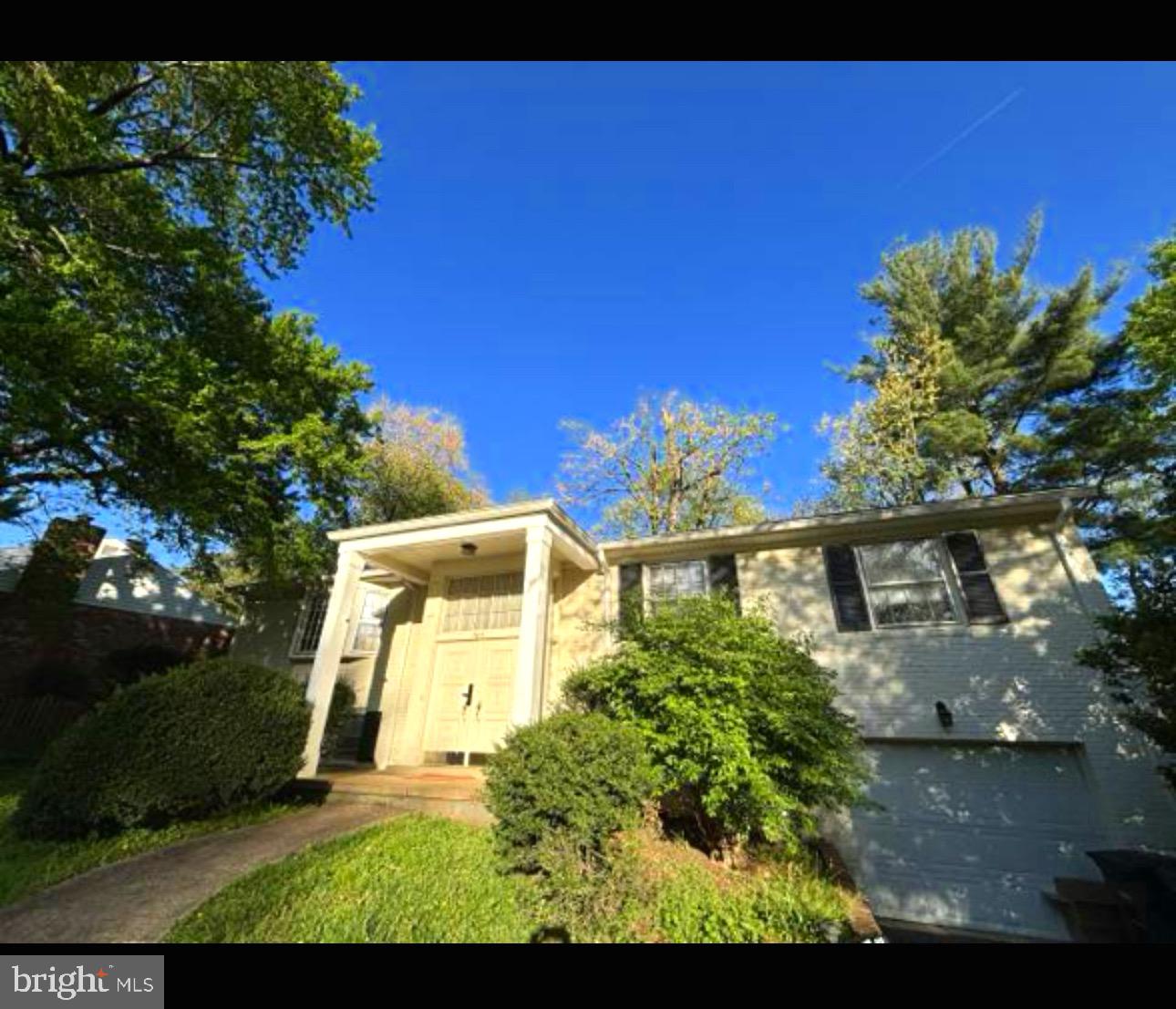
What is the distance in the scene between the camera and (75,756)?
5.05m

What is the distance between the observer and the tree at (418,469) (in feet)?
67.0

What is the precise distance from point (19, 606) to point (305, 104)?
13.7 meters

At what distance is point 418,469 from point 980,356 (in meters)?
19.9

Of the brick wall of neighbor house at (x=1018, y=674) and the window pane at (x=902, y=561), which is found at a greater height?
the window pane at (x=902, y=561)

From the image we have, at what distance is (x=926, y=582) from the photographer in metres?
8.09

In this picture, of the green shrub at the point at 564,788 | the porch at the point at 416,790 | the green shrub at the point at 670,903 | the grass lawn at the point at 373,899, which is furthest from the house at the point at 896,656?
the green shrub at the point at 670,903

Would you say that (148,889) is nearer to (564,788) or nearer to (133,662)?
(564,788)

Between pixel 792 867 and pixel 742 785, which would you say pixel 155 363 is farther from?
pixel 792 867

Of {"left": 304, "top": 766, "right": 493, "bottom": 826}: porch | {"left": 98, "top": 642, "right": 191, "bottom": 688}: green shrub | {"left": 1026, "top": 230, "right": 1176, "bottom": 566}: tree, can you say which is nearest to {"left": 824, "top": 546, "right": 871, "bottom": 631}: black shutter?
{"left": 304, "top": 766, "right": 493, "bottom": 826}: porch

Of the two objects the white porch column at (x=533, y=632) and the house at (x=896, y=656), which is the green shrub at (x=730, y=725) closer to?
the white porch column at (x=533, y=632)

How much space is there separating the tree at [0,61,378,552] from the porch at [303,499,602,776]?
2.56 m

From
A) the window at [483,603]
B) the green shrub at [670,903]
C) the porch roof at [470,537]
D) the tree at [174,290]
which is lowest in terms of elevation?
the green shrub at [670,903]

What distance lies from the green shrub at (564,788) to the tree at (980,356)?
13.3m
